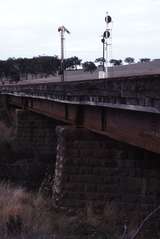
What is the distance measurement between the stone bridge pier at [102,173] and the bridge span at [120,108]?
563 mm

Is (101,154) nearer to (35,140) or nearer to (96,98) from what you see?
(96,98)

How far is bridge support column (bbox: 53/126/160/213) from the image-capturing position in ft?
44.1

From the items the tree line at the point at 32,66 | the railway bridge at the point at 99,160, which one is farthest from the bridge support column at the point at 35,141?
the tree line at the point at 32,66

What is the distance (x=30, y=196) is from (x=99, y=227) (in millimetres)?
3188

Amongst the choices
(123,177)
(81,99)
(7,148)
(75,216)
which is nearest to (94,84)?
(81,99)

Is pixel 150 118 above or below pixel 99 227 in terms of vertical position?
above

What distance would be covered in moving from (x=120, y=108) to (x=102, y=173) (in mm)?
3831

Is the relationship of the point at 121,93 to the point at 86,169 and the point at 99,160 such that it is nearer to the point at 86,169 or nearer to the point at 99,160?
the point at 99,160

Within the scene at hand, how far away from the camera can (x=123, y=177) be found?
540 inches

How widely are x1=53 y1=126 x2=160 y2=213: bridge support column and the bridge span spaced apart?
0.56m

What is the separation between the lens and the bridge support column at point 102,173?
1343 centimetres

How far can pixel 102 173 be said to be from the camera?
13.9m

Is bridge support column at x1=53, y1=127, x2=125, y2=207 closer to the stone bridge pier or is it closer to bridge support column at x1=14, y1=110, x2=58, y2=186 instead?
the stone bridge pier

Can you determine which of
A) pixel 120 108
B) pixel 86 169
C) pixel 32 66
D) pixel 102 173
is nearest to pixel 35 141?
pixel 86 169
